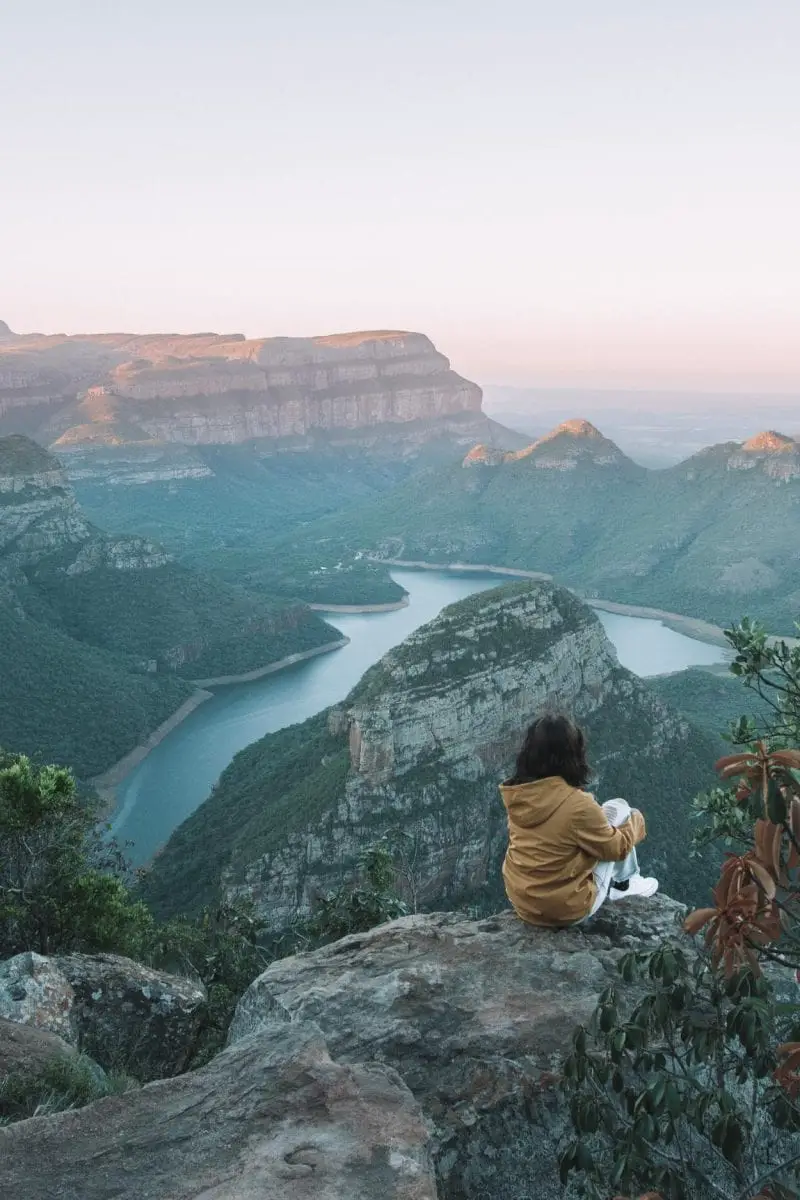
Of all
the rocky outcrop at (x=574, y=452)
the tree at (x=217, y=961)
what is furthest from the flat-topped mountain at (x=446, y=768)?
the rocky outcrop at (x=574, y=452)

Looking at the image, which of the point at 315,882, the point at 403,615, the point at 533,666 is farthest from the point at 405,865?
the point at 403,615

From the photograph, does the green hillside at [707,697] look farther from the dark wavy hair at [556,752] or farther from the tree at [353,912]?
the dark wavy hair at [556,752]

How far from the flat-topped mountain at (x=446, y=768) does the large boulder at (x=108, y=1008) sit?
24.3m

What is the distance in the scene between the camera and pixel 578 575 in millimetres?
128250

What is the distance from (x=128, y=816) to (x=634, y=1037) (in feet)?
189

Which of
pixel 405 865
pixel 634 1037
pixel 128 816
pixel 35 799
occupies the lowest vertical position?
pixel 128 816

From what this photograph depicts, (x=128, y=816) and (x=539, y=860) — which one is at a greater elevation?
(x=539, y=860)

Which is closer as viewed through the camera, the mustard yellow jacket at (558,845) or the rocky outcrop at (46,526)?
the mustard yellow jacket at (558,845)

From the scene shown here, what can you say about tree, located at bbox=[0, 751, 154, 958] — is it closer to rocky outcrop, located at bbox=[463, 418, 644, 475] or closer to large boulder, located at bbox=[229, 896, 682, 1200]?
large boulder, located at bbox=[229, 896, 682, 1200]

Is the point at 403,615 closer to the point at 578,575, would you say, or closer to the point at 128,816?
the point at 578,575

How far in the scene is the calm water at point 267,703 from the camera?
2248 inches

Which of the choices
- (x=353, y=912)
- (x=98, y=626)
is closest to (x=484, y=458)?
(x=98, y=626)

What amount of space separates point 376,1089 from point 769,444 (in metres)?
A: 137

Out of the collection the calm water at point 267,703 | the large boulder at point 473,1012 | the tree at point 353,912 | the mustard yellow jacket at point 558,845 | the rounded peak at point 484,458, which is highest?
the rounded peak at point 484,458
